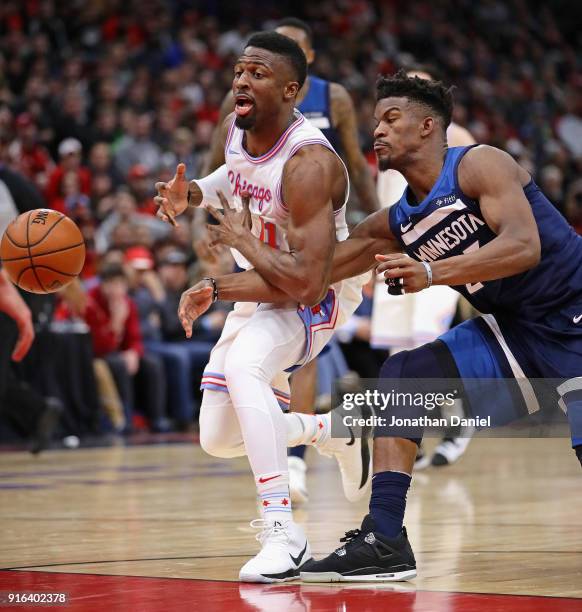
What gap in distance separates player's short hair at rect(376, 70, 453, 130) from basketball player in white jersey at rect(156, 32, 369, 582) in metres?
0.30

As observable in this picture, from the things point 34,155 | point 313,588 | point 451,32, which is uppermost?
point 451,32

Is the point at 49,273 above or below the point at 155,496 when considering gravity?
above

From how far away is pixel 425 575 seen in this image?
396 centimetres

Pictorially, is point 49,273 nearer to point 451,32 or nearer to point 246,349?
point 246,349

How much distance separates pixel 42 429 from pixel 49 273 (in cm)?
408

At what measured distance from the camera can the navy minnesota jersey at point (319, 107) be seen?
6480 mm

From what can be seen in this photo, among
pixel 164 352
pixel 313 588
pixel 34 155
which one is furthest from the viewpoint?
pixel 34 155

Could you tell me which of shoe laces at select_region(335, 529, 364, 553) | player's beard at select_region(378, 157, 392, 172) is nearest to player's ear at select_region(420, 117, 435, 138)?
player's beard at select_region(378, 157, 392, 172)

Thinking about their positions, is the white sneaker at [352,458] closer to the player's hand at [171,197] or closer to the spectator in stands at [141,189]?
the player's hand at [171,197]

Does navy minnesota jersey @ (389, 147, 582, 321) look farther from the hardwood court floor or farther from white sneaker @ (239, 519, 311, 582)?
white sneaker @ (239, 519, 311, 582)

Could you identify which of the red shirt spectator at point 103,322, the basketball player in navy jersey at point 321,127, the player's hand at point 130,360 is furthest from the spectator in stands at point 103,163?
the basketball player in navy jersey at point 321,127

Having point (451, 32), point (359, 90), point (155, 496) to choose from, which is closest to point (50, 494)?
point (155, 496)

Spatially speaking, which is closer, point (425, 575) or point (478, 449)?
point (425, 575)

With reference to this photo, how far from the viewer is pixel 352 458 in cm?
518
